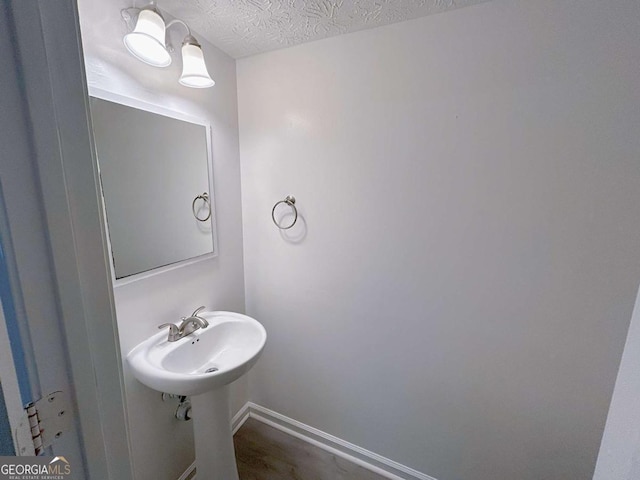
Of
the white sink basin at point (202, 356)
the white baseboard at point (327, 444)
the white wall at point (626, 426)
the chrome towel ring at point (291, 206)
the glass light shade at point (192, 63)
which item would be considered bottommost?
the white baseboard at point (327, 444)

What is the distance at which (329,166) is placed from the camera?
139 centimetres

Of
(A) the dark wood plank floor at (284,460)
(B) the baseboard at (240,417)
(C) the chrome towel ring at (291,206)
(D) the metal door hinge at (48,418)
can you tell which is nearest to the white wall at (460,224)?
(C) the chrome towel ring at (291,206)

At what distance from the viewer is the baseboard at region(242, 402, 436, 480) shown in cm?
145

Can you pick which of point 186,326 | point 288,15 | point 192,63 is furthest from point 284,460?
point 288,15

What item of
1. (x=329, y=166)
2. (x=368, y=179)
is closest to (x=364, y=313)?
(x=368, y=179)

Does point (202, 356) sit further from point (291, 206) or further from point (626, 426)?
point (626, 426)

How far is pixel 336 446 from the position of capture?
1.61 m

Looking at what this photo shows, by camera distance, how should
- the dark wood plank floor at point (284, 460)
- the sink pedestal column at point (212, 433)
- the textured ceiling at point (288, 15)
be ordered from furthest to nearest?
the dark wood plank floor at point (284, 460), the sink pedestal column at point (212, 433), the textured ceiling at point (288, 15)

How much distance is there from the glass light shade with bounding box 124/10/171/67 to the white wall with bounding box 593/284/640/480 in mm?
1686

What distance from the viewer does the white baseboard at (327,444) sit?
1449mm

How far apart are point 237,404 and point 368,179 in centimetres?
172

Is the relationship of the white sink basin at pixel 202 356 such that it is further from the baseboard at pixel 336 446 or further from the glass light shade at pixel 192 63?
the glass light shade at pixel 192 63

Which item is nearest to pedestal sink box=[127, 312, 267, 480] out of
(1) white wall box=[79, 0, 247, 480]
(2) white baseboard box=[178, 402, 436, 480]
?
(1) white wall box=[79, 0, 247, 480]

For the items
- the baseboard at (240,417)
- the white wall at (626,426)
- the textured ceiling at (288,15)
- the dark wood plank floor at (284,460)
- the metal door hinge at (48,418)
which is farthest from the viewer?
the baseboard at (240,417)
